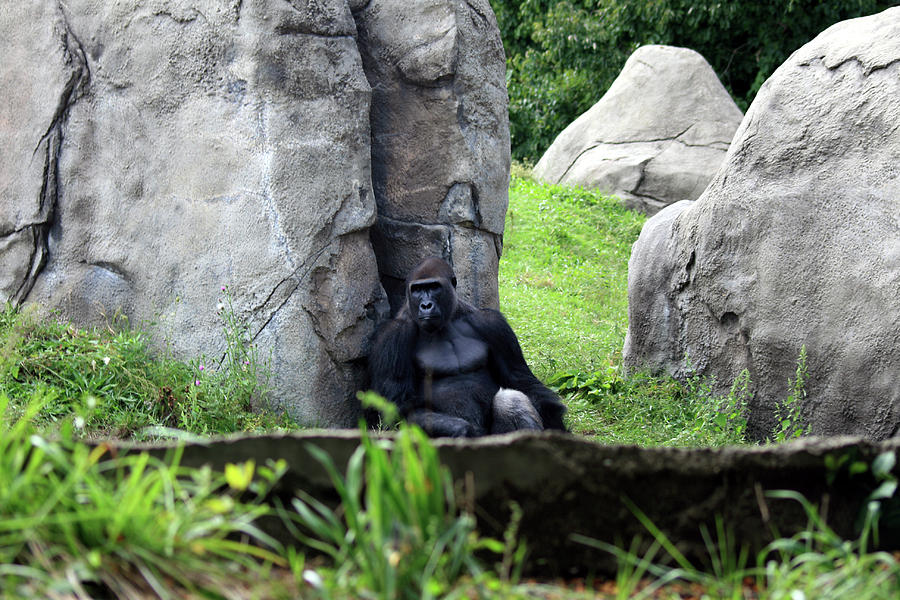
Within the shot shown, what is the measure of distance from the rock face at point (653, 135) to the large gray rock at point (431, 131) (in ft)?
19.2

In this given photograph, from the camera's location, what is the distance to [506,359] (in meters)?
5.57

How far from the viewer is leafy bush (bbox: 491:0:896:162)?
15.3m

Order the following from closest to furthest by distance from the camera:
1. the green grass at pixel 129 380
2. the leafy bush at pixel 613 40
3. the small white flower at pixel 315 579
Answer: the small white flower at pixel 315 579 < the green grass at pixel 129 380 < the leafy bush at pixel 613 40

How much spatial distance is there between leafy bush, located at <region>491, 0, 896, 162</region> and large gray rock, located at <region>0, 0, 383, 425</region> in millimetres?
11639

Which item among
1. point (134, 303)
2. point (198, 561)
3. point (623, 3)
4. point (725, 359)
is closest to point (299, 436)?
point (198, 561)

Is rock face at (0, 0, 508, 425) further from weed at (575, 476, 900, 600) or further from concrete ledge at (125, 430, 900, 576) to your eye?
weed at (575, 476, 900, 600)

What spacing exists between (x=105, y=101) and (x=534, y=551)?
4029 millimetres

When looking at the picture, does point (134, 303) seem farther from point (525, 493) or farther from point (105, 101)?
point (525, 493)

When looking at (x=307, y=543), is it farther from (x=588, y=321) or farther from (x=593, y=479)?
(x=588, y=321)

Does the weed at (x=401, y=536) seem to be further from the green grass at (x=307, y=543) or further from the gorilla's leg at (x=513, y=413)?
the gorilla's leg at (x=513, y=413)

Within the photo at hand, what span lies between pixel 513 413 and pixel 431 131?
178cm

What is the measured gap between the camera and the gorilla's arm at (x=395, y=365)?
517 cm

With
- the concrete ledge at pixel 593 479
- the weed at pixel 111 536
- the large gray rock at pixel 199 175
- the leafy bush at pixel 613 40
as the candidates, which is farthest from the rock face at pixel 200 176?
the leafy bush at pixel 613 40

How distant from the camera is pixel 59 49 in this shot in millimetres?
5234
